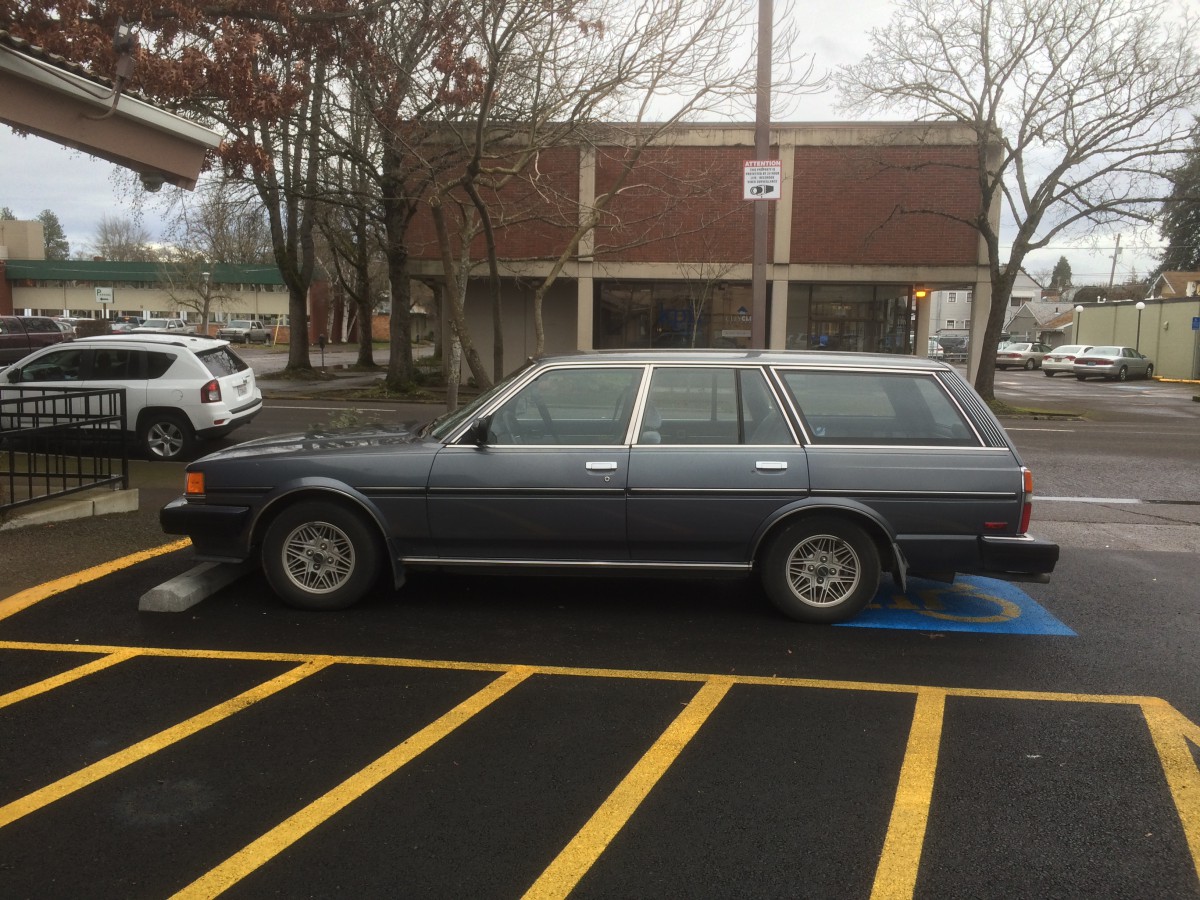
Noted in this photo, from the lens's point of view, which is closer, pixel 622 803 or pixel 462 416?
pixel 622 803

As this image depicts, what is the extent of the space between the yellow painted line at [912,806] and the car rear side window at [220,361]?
35.9ft

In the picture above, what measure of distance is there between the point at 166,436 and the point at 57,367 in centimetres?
177

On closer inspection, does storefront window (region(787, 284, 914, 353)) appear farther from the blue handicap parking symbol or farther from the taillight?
the taillight

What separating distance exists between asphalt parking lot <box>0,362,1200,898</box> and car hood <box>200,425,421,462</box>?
97 centimetres

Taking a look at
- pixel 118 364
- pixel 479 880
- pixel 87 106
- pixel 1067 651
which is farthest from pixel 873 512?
pixel 118 364

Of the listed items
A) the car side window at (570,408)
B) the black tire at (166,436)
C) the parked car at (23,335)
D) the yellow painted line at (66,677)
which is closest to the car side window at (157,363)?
the black tire at (166,436)

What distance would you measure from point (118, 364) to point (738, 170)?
16.8 meters

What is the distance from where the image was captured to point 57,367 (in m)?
13.1

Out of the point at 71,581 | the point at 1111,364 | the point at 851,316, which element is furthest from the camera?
the point at 1111,364

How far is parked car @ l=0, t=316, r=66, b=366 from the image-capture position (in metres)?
26.5

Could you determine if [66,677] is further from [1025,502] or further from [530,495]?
[1025,502]

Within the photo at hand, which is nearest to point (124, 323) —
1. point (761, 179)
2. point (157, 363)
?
point (157, 363)

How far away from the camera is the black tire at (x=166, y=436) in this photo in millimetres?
12859

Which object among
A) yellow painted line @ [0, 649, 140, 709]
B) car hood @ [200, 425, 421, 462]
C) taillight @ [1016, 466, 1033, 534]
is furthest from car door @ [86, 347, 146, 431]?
taillight @ [1016, 466, 1033, 534]
